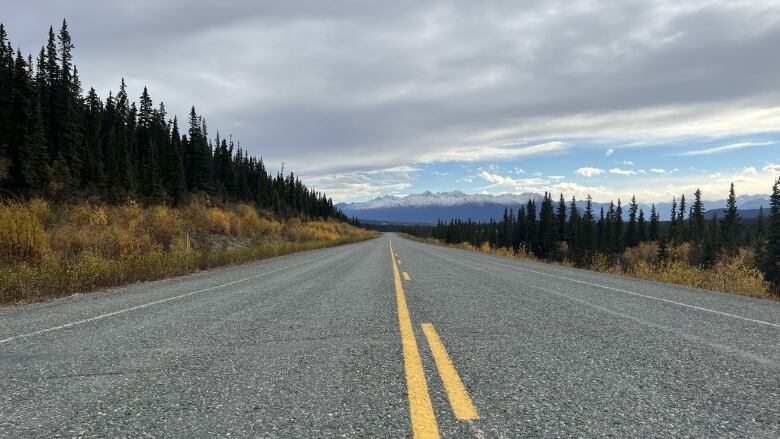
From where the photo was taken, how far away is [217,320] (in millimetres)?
5840

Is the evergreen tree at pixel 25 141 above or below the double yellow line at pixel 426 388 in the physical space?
above

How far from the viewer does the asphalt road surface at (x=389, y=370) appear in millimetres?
2631

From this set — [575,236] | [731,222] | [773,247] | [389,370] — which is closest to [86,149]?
[389,370]

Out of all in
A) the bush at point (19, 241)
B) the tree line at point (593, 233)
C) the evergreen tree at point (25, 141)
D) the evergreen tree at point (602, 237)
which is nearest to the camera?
the bush at point (19, 241)

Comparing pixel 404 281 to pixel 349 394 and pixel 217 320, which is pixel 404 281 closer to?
pixel 217 320

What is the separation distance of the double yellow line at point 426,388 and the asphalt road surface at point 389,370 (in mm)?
20

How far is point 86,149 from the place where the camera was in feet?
124

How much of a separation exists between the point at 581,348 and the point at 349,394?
2.66 m

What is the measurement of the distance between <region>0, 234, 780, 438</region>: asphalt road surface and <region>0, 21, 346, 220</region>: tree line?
88.5 ft

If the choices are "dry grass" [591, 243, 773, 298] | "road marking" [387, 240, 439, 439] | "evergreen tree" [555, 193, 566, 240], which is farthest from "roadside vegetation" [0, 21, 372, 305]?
"evergreen tree" [555, 193, 566, 240]

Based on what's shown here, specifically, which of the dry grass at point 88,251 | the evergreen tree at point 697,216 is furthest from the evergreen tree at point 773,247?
the evergreen tree at point 697,216

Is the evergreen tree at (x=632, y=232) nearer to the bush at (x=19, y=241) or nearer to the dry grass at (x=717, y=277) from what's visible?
the dry grass at (x=717, y=277)

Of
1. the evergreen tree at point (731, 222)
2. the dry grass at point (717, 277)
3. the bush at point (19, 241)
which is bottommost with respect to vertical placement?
the dry grass at point (717, 277)

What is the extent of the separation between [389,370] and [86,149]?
45.0 m
